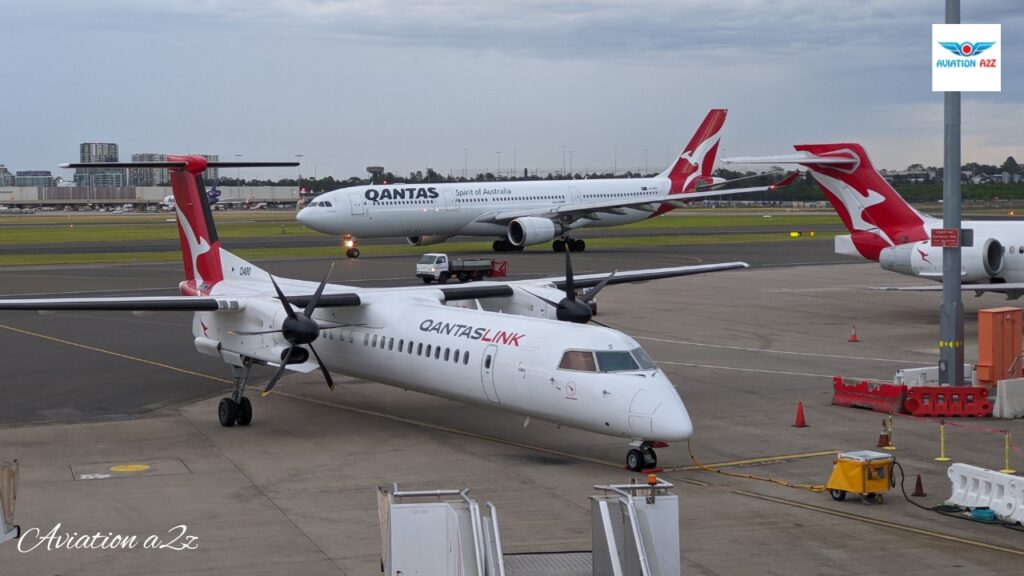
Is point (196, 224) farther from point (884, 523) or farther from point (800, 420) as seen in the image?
point (884, 523)

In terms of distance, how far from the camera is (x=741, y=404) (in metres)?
24.0

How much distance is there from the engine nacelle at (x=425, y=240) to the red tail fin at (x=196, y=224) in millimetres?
38371

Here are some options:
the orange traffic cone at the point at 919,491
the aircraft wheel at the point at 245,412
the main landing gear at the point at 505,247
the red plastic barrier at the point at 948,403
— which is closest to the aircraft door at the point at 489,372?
the aircraft wheel at the point at 245,412

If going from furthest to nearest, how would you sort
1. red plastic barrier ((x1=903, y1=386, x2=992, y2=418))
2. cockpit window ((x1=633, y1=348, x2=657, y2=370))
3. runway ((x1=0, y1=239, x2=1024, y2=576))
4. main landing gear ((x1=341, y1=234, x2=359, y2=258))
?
main landing gear ((x1=341, y1=234, x2=359, y2=258)) < red plastic barrier ((x1=903, y1=386, x2=992, y2=418)) < cockpit window ((x1=633, y1=348, x2=657, y2=370)) < runway ((x1=0, y1=239, x2=1024, y2=576))

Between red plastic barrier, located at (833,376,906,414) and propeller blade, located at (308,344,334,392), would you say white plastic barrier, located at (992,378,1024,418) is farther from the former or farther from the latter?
propeller blade, located at (308,344,334,392)

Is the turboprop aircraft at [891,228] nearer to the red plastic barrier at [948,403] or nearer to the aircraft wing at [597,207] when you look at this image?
the red plastic barrier at [948,403]

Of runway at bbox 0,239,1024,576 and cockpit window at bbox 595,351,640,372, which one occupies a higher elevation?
cockpit window at bbox 595,351,640,372

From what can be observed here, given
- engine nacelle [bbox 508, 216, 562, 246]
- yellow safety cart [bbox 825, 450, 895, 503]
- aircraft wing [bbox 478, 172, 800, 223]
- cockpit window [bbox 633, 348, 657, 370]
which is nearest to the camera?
yellow safety cart [bbox 825, 450, 895, 503]

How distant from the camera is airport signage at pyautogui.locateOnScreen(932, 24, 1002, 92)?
879 inches

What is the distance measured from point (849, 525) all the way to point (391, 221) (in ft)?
152

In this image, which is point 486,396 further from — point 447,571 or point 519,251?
point 519,251

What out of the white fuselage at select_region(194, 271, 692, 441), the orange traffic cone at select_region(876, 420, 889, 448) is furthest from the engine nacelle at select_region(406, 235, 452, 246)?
the orange traffic cone at select_region(876, 420, 889, 448)

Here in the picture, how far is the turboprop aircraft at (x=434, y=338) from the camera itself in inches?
700

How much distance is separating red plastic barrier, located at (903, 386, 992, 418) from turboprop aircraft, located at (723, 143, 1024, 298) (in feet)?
38.8
